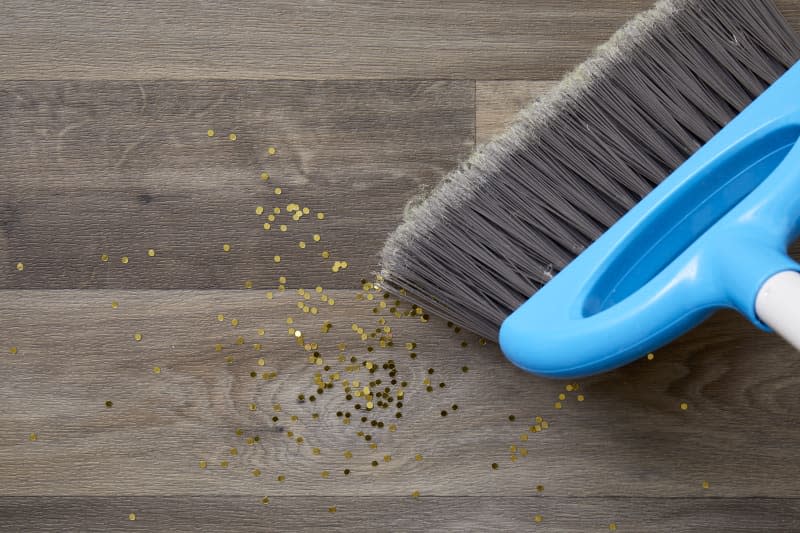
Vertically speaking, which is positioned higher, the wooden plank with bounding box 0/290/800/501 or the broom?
the broom

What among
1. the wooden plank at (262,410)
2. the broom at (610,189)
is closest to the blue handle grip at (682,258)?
the broom at (610,189)

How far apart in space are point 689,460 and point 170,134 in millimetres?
556

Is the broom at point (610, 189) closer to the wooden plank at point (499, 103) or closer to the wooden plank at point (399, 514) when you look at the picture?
the wooden plank at point (499, 103)

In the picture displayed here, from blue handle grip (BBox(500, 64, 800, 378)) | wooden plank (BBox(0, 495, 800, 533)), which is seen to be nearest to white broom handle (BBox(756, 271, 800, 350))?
blue handle grip (BBox(500, 64, 800, 378))

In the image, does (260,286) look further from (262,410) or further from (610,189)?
(610,189)

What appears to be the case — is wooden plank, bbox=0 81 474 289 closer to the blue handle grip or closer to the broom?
the broom

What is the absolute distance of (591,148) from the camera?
2.11 feet

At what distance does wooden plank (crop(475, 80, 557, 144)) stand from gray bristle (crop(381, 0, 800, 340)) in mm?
56

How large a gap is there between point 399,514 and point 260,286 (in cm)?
24

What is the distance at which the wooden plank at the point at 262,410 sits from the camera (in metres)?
0.71

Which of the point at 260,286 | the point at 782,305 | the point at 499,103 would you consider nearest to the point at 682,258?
the point at 782,305

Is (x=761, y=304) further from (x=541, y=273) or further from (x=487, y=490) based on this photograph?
(x=487, y=490)

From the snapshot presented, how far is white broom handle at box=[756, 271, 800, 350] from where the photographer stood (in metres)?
0.46

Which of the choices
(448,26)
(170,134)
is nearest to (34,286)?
(170,134)
